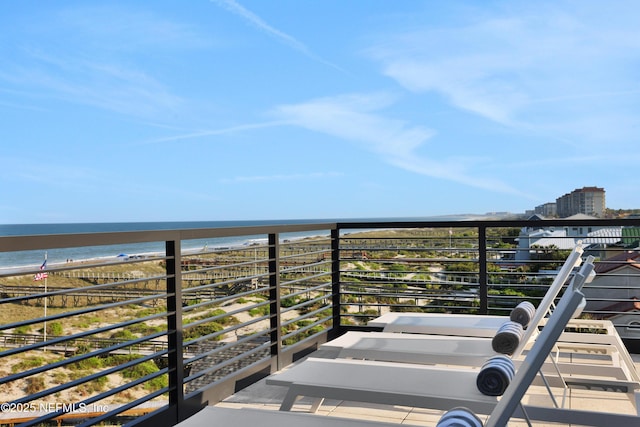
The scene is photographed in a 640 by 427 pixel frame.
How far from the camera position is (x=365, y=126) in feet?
144

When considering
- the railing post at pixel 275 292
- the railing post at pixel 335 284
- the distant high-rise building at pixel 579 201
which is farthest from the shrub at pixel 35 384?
the distant high-rise building at pixel 579 201

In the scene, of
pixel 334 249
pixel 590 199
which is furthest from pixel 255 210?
pixel 334 249

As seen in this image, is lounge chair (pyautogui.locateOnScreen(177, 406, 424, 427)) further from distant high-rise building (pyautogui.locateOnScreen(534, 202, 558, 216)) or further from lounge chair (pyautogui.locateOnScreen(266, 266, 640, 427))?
distant high-rise building (pyautogui.locateOnScreen(534, 202, 558, 216))

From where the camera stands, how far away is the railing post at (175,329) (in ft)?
11.8

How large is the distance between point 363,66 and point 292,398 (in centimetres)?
4167

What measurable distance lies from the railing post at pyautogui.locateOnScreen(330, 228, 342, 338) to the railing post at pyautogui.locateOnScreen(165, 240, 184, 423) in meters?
2.71

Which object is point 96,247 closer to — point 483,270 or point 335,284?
point 335,284

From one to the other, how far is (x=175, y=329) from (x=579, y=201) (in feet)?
161

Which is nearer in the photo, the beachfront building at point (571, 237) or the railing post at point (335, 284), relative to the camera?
the beachfront building at point (571, 237)

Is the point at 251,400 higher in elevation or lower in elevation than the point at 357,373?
lower

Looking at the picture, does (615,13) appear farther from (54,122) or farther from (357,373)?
(54,122)

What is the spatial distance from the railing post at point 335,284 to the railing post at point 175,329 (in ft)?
8.89

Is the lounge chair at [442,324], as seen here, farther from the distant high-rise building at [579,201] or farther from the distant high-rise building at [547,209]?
the distant high-rise building at [579,201]

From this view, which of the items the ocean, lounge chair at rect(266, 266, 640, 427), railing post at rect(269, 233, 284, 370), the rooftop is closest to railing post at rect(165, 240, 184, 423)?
the rooftop
